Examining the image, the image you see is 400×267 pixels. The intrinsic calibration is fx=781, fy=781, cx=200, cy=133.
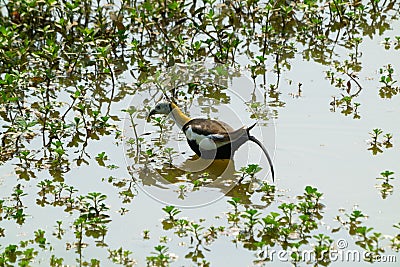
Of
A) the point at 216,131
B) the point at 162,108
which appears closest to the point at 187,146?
the point at 162,108

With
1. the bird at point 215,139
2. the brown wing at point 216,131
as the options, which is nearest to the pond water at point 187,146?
the bird at point 215,139

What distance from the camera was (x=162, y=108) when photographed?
7.55 metres

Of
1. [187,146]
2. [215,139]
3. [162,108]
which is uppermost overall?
[162,108]

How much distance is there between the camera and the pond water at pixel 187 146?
5898 millimetres

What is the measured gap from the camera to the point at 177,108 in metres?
7.46

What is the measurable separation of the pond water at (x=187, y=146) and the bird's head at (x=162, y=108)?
188mm

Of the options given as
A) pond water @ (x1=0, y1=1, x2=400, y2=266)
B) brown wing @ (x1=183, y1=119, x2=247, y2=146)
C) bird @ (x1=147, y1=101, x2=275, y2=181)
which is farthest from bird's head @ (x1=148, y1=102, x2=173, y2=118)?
brown wing @ (x1=183, y1=119, x2=247, y2=146)

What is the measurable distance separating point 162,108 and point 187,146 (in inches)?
17.6

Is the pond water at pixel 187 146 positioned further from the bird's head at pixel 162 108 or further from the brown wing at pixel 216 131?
the brown wing at pixel 216 131

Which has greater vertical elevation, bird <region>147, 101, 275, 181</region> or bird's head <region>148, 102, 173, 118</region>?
bird's head <region>148, 102, 173, 118</region>

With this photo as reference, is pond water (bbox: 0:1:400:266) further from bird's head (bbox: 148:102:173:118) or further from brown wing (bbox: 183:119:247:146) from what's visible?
brown wing (bbox: 183:119:247:146)

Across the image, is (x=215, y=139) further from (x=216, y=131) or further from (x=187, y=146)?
(x=187, y=146)

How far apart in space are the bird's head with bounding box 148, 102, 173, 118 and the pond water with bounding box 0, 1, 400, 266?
188 mm

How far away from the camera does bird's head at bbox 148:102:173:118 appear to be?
24.6ft
